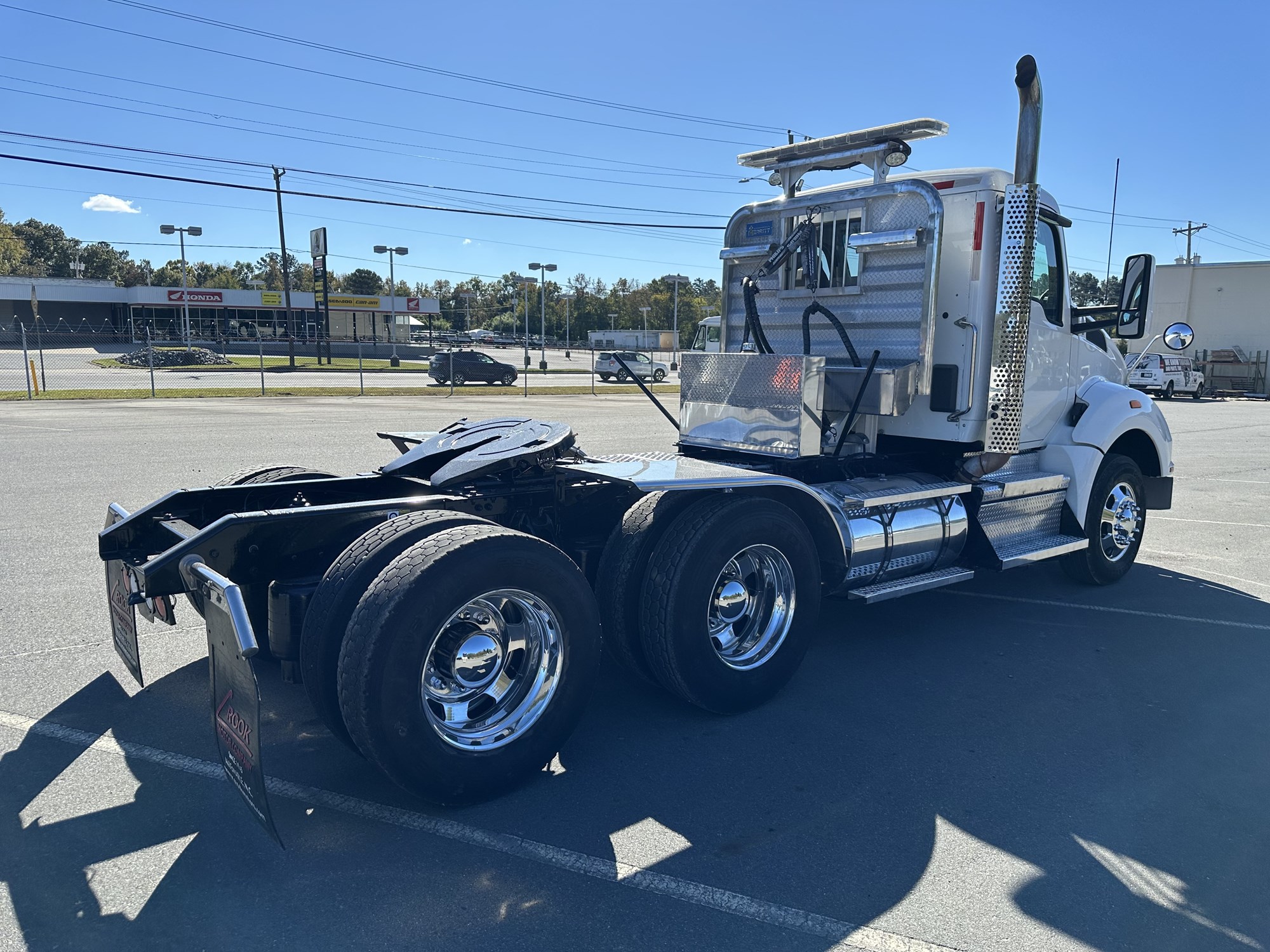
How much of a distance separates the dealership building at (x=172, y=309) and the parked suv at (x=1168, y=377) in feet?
154

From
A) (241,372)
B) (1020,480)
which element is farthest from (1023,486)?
(241,372)

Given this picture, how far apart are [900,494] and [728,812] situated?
2650 mm

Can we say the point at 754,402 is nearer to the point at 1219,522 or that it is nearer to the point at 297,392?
the point at 1219,522

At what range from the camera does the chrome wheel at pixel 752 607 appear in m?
4.50

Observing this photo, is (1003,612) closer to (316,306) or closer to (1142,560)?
(1142,560)

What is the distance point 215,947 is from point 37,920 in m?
0.60

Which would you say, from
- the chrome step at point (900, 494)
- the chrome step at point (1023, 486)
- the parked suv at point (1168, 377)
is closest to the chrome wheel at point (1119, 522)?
the chrome step at point (1023, 486)

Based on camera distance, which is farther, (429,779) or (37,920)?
(429,779)

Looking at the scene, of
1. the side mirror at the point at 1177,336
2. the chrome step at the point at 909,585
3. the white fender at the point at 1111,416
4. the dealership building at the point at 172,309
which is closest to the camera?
the chrome step at the point at 909,585

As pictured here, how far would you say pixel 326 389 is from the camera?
97.6ft

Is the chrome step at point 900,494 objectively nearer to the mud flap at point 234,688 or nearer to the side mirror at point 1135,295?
the side mirror at point 1135,295

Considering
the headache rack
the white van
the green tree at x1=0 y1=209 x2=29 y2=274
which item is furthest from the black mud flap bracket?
the green tree at x1=0 y1=209 x2=29 y2=274

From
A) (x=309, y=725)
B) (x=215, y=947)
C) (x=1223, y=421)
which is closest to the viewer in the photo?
(x=215, y=947)

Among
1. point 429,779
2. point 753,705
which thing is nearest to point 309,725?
point 429,779
